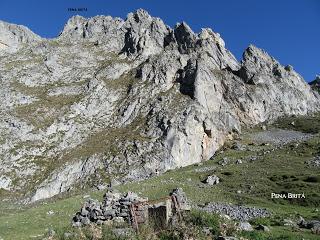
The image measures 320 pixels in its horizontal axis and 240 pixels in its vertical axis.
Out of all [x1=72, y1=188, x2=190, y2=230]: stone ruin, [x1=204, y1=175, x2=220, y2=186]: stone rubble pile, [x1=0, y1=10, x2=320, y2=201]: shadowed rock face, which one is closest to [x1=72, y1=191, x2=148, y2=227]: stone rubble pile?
[x1=72, y1=188, x2=190, y2=230]: stone ruin

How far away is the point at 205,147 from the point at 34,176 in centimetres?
4050

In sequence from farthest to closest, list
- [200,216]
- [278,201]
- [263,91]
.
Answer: [263,91] → [278,201] → [200,216]

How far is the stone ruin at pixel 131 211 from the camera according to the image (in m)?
28.1

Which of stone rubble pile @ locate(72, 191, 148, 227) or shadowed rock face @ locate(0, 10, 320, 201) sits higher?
shadowed rock face @ locate(0, 10, 320, 201)

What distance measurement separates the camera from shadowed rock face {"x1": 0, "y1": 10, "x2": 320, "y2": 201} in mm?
98000

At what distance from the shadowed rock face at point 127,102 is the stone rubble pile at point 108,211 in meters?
53.1

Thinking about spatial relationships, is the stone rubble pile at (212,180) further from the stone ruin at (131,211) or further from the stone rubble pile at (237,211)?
the stone ruin at (131,211)

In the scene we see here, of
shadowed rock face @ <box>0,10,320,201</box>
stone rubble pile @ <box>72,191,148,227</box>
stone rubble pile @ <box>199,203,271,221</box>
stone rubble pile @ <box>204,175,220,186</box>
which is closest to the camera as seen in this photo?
stone rubble pile @ <box>72,191,148,227</box>

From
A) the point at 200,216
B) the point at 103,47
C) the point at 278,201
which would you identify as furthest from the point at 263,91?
the point at 200,216

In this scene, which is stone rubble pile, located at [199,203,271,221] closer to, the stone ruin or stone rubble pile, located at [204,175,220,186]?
the stone ruin

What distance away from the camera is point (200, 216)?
28297 mm

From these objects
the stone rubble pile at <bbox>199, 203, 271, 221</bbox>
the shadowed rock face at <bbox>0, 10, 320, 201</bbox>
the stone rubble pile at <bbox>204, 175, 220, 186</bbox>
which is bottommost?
the stone rubble pile at <bbox>199, 203, 271, 221</bbox>

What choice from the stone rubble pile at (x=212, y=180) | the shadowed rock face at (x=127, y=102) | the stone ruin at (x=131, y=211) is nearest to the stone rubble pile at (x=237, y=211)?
the stone ruin at (x=131, y=211)

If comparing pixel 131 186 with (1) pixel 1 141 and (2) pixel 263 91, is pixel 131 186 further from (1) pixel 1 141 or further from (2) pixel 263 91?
(2) pixel 263 91
